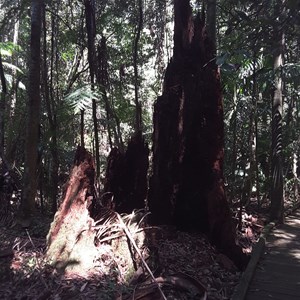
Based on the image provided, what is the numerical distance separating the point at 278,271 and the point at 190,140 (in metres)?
2.67

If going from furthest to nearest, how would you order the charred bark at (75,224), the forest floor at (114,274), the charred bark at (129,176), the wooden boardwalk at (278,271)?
the charred bark at (129,176)
the wooden boardwalk at (278,271)
the charred bark at (75,224)
the forest floor at (114,274)

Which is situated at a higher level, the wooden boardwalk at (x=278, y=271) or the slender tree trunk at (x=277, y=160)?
the slender tree trunk at (x=277, y=160)

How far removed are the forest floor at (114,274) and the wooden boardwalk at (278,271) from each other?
1.24 ft

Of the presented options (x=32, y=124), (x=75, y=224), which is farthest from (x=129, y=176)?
(x=32, y=124)

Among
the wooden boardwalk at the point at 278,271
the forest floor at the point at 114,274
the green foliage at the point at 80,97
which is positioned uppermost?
the green foliage at the point at 80,97

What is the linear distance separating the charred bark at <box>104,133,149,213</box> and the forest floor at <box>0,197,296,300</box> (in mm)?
761

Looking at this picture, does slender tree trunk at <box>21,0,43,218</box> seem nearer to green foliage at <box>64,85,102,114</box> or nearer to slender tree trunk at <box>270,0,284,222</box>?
green foliage at <box>64,85,102,114</box>

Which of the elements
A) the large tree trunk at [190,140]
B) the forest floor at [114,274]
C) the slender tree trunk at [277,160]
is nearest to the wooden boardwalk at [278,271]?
the forest floor at [114,274]

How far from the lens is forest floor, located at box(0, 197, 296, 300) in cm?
497

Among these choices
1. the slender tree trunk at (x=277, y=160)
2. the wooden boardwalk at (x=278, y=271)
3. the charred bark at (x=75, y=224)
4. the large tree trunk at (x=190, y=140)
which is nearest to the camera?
the charred bark at (x=75, y=224)

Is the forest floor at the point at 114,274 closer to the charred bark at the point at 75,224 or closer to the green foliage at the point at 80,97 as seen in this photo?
the charred bark at the point at 75,224

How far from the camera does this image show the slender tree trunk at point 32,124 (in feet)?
26.2

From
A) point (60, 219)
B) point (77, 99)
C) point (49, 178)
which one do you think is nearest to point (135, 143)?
point (77, 99)

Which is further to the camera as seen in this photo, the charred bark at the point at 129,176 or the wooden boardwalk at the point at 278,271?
the charred bark at the point at 129,176
